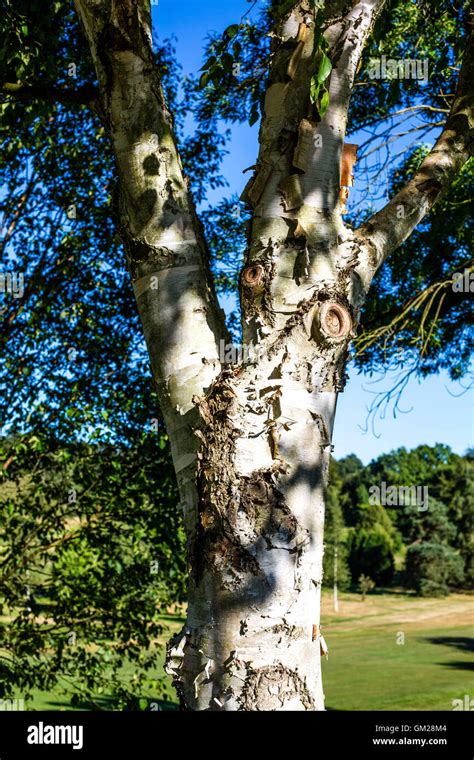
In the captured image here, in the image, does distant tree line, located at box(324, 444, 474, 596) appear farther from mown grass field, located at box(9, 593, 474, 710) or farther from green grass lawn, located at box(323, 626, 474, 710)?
green grass lawn, located at box(323, 626, 474, 710)

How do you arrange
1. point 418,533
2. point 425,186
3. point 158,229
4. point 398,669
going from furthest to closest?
point 418,533
point 398,669
point 425,186
point 158,229

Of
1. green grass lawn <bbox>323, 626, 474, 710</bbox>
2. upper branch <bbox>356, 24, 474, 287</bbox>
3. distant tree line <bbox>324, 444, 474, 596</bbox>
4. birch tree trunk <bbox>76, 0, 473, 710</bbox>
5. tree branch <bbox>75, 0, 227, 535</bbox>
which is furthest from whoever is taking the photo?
distant tree line <bbox>324, 444, 474, 596</bbox>

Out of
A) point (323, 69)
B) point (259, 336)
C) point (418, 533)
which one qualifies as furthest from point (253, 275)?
point (418, 533)

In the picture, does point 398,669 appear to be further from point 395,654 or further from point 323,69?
point 323,69

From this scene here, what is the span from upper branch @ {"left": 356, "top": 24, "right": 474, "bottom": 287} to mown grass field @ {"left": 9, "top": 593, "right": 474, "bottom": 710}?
4.82m

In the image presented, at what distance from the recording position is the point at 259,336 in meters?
2.17

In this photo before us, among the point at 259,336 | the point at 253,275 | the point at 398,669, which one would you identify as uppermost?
the point at 253,275

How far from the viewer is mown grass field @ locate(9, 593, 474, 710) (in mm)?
17156

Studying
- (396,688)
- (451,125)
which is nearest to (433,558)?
Result: (396,688)

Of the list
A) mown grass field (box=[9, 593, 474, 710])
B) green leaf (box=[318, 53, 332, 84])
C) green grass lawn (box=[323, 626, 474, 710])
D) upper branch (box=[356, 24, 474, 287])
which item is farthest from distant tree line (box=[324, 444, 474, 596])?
green leaf (box=[318, 53, 332, 84])

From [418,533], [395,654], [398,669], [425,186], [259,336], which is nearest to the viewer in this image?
[259,336]

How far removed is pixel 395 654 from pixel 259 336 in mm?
26806

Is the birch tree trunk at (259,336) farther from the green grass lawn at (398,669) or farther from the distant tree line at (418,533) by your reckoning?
the distant tree line at (418,533)
